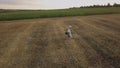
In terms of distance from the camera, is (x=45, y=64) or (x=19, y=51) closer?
(x=45, y=64)

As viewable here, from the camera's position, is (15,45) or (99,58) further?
(15,45)

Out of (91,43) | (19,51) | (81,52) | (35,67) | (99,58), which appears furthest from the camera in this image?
(91,43)

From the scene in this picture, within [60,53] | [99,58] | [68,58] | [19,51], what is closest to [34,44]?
[19,51]

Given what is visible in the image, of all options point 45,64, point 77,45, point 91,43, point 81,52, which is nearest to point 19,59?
point 45,64

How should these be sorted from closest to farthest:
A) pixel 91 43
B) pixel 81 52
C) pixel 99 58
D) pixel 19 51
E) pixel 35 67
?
pixel 35 67, pixel 99 58, pixel 81 52, pixel 19 51, pixel 91 43

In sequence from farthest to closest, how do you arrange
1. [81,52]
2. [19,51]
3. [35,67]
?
1. [19,51]
2. [81,52]
3. [35,67]

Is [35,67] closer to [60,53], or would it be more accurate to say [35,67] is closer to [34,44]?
[60,53]

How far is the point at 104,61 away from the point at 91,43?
155 inches

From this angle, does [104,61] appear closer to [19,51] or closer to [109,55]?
[109,55]

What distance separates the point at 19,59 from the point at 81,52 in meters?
3.04

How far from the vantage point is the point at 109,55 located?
10484 millimetres

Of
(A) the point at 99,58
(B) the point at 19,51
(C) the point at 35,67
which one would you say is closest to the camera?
(C) the point at 35,67

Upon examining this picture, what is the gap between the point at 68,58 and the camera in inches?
408

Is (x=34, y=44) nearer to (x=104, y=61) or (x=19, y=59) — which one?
(x=19, y=59)
